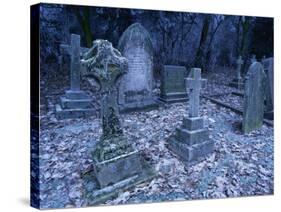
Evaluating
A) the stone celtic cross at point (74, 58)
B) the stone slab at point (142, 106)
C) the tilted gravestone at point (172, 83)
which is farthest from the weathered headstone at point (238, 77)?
the stone celtic cross at point (74, 58)

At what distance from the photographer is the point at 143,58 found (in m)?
6.22

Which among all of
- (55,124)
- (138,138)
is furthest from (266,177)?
(55,124)

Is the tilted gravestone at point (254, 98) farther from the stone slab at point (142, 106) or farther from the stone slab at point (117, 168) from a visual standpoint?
the stone slab at point (117, 168)

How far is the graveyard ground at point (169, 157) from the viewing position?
5059 millimetres

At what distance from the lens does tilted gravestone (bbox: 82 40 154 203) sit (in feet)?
16.5

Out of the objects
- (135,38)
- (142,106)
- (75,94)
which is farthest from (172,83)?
(75,94)

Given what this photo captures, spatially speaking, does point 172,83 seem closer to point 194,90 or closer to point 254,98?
point 194,90

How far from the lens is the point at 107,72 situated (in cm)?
505

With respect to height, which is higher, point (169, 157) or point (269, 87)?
point (269, 87)

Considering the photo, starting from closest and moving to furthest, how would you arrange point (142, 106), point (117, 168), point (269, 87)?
1. point (117, 168)
2. point (142, 106)
3. point (269, 87)

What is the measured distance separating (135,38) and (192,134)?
69.6 inches

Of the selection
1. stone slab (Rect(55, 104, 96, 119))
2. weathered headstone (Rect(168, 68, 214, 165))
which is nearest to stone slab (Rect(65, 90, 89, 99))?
stone slab (Rect(55, 104, 96, 119))

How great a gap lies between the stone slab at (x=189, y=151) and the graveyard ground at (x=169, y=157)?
98 mm

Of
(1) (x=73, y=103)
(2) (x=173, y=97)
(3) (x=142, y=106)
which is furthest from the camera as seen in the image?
(2) (x=173, y=97)
